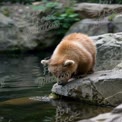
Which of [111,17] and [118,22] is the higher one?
[111,17]

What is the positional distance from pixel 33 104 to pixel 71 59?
107 cm

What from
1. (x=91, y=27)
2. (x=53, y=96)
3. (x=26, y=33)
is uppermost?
(x=53, y=96)

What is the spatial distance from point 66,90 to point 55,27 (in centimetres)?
1033

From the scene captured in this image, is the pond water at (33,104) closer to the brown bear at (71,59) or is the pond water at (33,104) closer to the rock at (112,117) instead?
the brown bear at (71,59)

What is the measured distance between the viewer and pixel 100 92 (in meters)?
7.74

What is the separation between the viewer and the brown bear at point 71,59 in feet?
25.2

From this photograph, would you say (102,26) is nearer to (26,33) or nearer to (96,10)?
(96,10)

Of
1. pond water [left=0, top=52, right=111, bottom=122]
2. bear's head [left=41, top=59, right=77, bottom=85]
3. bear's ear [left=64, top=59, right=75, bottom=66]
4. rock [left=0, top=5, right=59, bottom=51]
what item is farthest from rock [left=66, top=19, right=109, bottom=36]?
bear's ear [left=64, top=59, right=75, bottom=66]

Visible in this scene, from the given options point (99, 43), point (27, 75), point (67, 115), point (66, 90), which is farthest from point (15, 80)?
point (67, 115)

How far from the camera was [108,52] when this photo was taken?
387 inches

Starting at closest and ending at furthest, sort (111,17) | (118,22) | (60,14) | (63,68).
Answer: (63,68), (118,22), (111,17), (60,14)

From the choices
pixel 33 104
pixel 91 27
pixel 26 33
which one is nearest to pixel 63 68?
pixel 33 104

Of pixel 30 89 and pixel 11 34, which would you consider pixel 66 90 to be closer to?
pixel 30 89

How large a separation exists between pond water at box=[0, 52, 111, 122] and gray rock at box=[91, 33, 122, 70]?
1268mm
